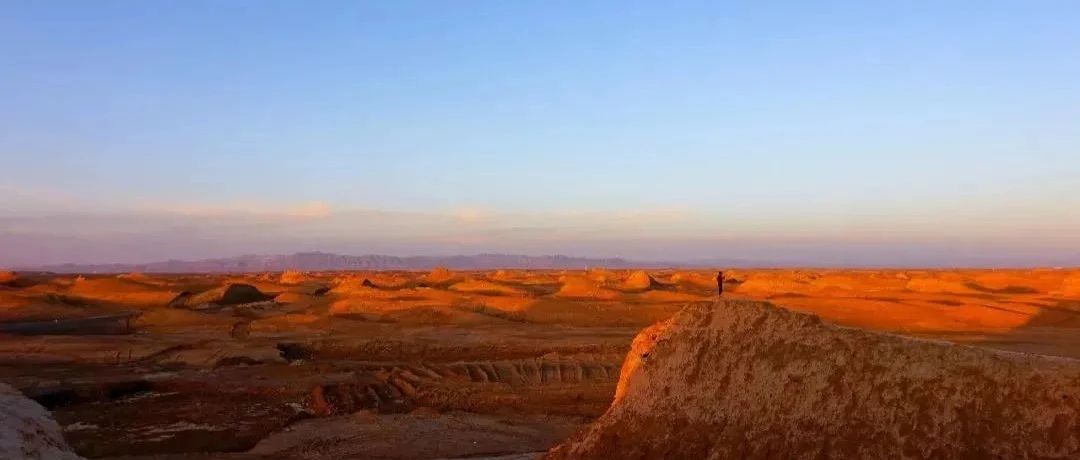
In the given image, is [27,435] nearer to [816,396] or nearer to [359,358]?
[816,396]

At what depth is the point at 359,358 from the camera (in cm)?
2352

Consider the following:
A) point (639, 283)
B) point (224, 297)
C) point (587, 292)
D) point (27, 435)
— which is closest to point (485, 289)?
point (587, 292)

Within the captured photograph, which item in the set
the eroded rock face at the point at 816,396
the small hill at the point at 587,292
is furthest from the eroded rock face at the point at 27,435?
the small hill at the point at 587,292

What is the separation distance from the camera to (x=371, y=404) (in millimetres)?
16375

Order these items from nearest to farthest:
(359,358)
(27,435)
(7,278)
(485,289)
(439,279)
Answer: (27,435)
(359,358)
(485,289)
(7,278)
(439,279)

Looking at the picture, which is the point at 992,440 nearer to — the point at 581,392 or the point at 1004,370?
the point at 1004,370

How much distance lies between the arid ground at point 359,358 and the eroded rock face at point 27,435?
127 inches

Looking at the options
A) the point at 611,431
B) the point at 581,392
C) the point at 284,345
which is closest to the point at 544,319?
the point at 284,345

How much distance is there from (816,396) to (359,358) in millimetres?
17907

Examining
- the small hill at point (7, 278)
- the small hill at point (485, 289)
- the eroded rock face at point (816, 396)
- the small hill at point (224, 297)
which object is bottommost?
the small hill at point (224, 297)

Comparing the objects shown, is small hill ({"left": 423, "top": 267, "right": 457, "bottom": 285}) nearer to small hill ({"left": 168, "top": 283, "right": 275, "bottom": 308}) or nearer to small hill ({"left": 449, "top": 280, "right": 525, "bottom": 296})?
small hill ({"left": 449, "top": 280, "right": 525, "bottom": 296})

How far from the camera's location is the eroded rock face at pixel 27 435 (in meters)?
6.93

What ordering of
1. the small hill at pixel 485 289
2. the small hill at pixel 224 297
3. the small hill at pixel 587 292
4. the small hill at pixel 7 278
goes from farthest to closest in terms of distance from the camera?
the small hill at pixel 7 278 → the small hill at pixel 485 289 → the small hill at pixel 587 292 → the small hill at pixel 224 297

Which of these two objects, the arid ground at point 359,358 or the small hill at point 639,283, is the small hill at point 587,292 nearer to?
the arid ground at point 359,358
